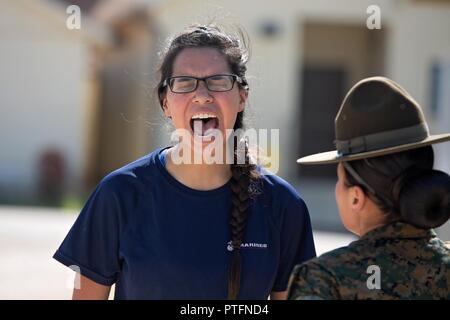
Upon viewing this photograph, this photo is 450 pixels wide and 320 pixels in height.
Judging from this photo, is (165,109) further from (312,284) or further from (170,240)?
(312,284)

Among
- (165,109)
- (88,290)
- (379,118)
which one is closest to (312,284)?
(379,118)

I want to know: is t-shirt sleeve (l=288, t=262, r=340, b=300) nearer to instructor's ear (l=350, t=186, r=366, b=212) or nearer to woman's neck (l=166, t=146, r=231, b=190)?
instructor's ear (l=350, t=186, r=366, b=212)

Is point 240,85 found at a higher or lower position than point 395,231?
higher

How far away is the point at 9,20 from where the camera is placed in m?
16.7

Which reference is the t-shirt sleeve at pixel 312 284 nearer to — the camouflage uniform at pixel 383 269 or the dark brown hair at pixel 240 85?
the camouflage uniform at pixel 383 269

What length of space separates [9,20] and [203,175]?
14952 mm

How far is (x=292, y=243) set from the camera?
2906 mm

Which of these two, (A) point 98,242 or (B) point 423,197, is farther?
(A) point 98,242

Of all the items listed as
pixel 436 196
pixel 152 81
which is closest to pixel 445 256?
pixel 436 196

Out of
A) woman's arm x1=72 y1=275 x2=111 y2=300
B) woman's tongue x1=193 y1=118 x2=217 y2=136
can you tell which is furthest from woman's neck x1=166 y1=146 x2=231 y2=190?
woman's arm x1=72 y1=275 x2=111 y2=300

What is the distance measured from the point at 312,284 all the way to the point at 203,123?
100cm

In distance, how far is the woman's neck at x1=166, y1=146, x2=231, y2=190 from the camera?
9.42 ft

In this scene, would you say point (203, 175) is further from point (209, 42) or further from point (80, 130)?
point (80, 130)
